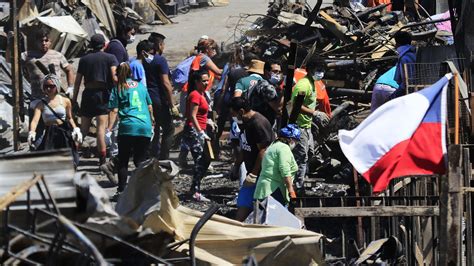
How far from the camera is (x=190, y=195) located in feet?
49.1

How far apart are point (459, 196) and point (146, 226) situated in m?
2.18

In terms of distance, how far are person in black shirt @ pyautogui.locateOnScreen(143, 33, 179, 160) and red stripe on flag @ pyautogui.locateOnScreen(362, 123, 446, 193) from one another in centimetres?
722

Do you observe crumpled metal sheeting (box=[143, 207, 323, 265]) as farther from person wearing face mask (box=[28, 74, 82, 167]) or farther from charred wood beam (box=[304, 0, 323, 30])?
charred wood beam (box=[304, 0, 323, 30])

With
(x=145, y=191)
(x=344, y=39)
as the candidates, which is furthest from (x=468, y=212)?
(x=344, y=39)

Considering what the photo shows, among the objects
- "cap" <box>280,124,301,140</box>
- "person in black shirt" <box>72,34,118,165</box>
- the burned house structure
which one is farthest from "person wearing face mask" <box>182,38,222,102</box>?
"cap" <box>280,124,301,140</box>

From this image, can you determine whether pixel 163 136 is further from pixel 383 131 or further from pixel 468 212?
pixel 383 131

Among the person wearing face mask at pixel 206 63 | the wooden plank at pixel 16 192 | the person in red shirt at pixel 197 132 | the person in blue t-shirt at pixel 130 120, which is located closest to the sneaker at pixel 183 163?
the person wearing face mask at pixel 206 63

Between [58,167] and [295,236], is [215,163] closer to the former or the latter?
[295,236]

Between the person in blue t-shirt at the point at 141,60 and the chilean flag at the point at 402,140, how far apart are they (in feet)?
20.0

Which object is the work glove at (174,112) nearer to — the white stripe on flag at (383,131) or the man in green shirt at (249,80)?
the man in green shirt at (249,80)

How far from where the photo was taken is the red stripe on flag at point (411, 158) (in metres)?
8.95

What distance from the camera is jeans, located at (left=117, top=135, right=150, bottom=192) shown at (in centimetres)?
1445

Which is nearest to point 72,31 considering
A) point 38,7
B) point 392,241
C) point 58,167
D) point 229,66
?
point 38,7

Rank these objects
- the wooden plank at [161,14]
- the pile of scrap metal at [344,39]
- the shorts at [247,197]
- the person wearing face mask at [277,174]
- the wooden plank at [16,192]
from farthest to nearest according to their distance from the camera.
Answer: the wooden plank at [161,14] → the pile of scrap metal at [344,39] → the shorts at [247,197] → the person wearing face mask at [277,174] → the wooden plank at [16,192]
